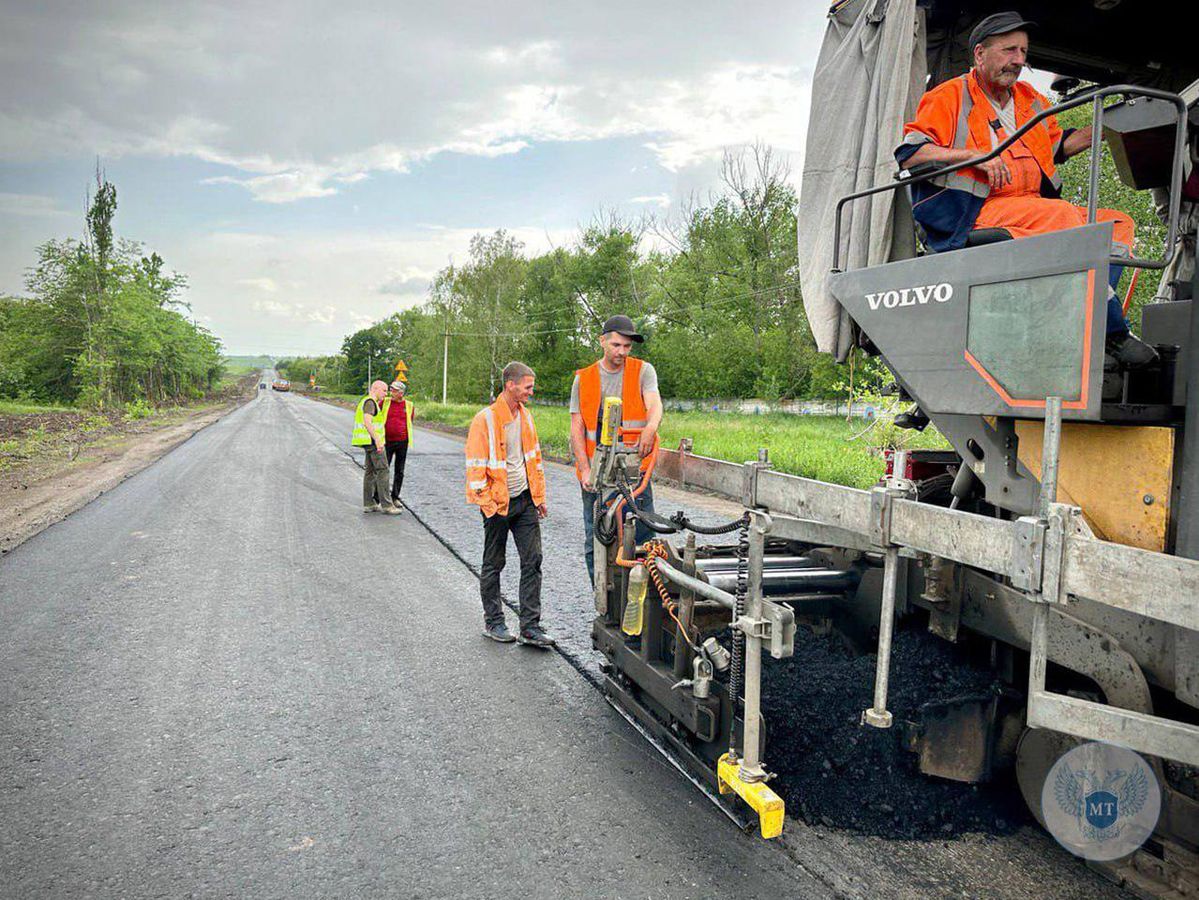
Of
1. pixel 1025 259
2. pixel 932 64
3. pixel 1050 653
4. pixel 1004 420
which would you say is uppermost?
pixel 932 64

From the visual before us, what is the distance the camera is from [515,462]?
5.62 meters

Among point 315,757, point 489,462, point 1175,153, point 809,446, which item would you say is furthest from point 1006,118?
point 809,446

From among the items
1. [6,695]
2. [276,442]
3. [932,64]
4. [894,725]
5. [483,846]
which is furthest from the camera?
[276,442]

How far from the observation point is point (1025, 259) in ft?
8.02

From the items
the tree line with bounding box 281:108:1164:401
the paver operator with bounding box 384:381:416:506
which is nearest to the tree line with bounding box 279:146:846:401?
the tree line with bounding box 281:108:1164:401

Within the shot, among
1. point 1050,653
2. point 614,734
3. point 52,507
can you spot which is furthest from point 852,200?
point 52,507

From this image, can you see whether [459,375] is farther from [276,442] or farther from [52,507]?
[52,507]

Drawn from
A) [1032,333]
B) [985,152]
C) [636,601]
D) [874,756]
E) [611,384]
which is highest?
[985,152]

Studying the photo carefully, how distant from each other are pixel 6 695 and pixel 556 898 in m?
3.57

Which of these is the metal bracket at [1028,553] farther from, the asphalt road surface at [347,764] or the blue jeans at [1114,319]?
the asphalt road surface at [347,764]

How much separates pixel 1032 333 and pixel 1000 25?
136 centimetres

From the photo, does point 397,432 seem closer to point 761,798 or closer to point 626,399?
point 626,399

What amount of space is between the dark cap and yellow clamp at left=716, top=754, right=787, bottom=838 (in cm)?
290

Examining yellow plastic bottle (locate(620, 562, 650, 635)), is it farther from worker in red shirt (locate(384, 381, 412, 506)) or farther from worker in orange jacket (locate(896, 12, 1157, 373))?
worker in red shirt (locate(384, 381, 412, 506))
